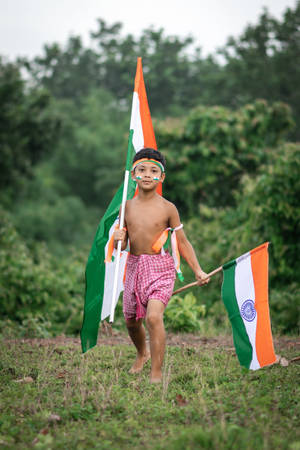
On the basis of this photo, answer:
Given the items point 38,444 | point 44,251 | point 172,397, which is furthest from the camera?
point 44,251

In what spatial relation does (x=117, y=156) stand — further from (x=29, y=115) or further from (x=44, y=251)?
(x=44, y=251)

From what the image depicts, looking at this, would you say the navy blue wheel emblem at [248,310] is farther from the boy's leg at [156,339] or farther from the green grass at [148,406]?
the boy's leg at [156,339]

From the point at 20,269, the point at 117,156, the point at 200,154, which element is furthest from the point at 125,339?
the point at 117,156

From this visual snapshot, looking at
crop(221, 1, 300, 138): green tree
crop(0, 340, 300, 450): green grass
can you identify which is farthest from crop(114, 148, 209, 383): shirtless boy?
crop(221, 1, 300, 138): green tree

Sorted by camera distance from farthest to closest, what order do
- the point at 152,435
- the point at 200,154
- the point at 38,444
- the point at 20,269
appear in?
1. the point at 200,154
2. the point at 20,269
3. the point at 152,435
4. the point at 38,444

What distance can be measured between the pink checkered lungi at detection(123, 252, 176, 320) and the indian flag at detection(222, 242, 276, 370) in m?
0.47

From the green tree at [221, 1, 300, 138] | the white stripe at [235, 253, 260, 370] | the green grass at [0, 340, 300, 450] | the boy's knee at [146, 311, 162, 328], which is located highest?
the green tree at [221, 1, 300, 138]

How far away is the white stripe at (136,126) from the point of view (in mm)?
5090

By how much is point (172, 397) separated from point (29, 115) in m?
19.4

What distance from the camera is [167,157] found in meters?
15.1

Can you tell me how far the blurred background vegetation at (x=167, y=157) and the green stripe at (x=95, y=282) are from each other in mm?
2359

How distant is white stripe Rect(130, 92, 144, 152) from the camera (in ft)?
16.7

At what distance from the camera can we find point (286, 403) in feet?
11.5

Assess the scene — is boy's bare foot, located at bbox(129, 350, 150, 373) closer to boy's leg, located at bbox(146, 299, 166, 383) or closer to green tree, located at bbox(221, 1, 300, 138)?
boy's leg, located at bbox(146, 299, 166, 383)
